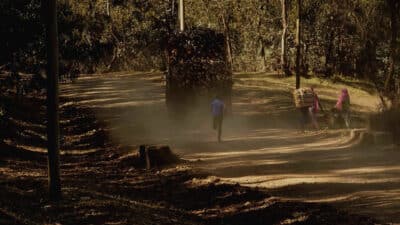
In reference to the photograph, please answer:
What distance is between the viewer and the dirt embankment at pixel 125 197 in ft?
38.5

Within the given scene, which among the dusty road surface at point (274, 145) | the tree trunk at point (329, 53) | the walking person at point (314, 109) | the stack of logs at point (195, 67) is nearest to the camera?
the dusty road surface at point (274, 145)

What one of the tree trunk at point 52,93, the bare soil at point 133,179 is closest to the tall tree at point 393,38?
the bare soil at point 133,179

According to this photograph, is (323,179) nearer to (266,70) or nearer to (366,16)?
(366,16)

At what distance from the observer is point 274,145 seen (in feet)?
67.1

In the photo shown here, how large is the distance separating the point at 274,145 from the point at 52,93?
33.0 ft

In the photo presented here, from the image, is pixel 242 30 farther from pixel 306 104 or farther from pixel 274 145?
pixel 274 145

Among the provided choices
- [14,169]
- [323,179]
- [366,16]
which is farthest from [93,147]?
[366,16]

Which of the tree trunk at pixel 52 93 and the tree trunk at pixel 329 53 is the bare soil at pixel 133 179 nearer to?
the tree trunk at pixel 52 93

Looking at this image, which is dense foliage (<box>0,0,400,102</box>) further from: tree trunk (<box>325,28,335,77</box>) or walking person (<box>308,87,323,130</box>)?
walking person (<box>308,87,323,130</box>)

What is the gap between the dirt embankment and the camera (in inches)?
462

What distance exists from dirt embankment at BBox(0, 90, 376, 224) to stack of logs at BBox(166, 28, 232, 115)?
4.44m

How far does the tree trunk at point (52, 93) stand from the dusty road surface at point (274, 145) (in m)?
4.79

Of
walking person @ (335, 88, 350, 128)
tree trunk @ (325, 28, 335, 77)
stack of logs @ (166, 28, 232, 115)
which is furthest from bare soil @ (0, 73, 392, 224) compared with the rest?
tree trunk @ (325, 28, 335, 77)

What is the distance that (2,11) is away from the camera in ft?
55.5
